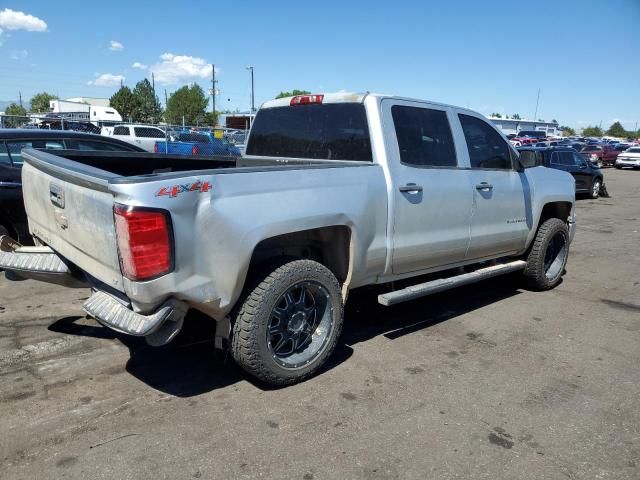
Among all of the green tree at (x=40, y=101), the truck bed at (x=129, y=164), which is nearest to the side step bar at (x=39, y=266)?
the truck bed at (x=129, y=164)

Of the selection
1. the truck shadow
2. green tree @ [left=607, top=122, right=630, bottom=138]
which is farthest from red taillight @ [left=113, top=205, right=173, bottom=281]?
green tree @ [left=607, top=122, right=630, bottom=138]

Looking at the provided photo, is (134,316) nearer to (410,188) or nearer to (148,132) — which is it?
(410,188)

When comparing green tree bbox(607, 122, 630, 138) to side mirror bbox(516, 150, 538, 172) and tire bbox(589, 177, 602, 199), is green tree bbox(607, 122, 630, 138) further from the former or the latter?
side mirror bbox(516, 150, 538, 172)

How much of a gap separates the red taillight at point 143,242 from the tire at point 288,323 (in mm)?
662

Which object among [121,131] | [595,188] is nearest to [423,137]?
[595,188]

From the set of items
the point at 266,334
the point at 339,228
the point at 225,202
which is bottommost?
the point at 266,334

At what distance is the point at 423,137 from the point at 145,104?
7919cm

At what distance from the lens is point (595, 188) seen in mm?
18141

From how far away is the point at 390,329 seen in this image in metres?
4.75

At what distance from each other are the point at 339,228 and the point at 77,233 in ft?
5.62

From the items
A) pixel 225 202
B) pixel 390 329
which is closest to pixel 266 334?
pixel 225 202

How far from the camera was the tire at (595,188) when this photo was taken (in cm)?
1793

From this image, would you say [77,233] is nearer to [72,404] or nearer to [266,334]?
[72,404]

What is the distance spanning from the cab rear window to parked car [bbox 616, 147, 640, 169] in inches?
1387
